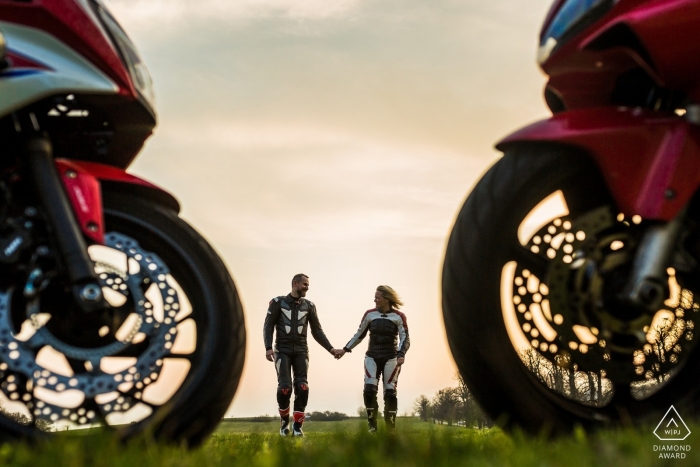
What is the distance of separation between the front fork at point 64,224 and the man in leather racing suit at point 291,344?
7.49 m

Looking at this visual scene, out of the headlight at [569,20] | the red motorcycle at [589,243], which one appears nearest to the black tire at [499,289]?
the red motorcycle at [589,243]

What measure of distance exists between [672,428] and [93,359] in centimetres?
189

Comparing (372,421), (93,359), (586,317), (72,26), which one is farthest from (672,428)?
(372,421)

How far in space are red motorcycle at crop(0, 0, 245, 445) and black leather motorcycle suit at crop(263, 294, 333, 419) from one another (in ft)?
24.0

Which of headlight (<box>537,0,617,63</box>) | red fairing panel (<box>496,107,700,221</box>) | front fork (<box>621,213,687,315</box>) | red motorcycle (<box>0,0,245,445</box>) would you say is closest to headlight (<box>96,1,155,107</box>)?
red motorcycle (<box>0,0,245,445</box>)

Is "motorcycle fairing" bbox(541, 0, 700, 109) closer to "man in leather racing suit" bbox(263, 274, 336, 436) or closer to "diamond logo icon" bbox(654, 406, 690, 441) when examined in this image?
"diamond logo icon" bbox(654, 406, 690, 441)

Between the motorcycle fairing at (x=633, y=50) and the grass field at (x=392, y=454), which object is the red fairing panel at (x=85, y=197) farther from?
the motorcycle fairing at (x=633, y=50)

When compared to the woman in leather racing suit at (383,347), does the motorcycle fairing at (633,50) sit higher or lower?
higher

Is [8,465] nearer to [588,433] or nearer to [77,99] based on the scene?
[77,99]

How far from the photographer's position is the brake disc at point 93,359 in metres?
2.41

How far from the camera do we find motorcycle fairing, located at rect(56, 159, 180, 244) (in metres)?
2.49

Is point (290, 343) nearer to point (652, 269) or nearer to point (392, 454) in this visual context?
point (652, 269)

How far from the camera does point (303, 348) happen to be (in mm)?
9977

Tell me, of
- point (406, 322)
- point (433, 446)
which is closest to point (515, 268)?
→ point (433, 446)
